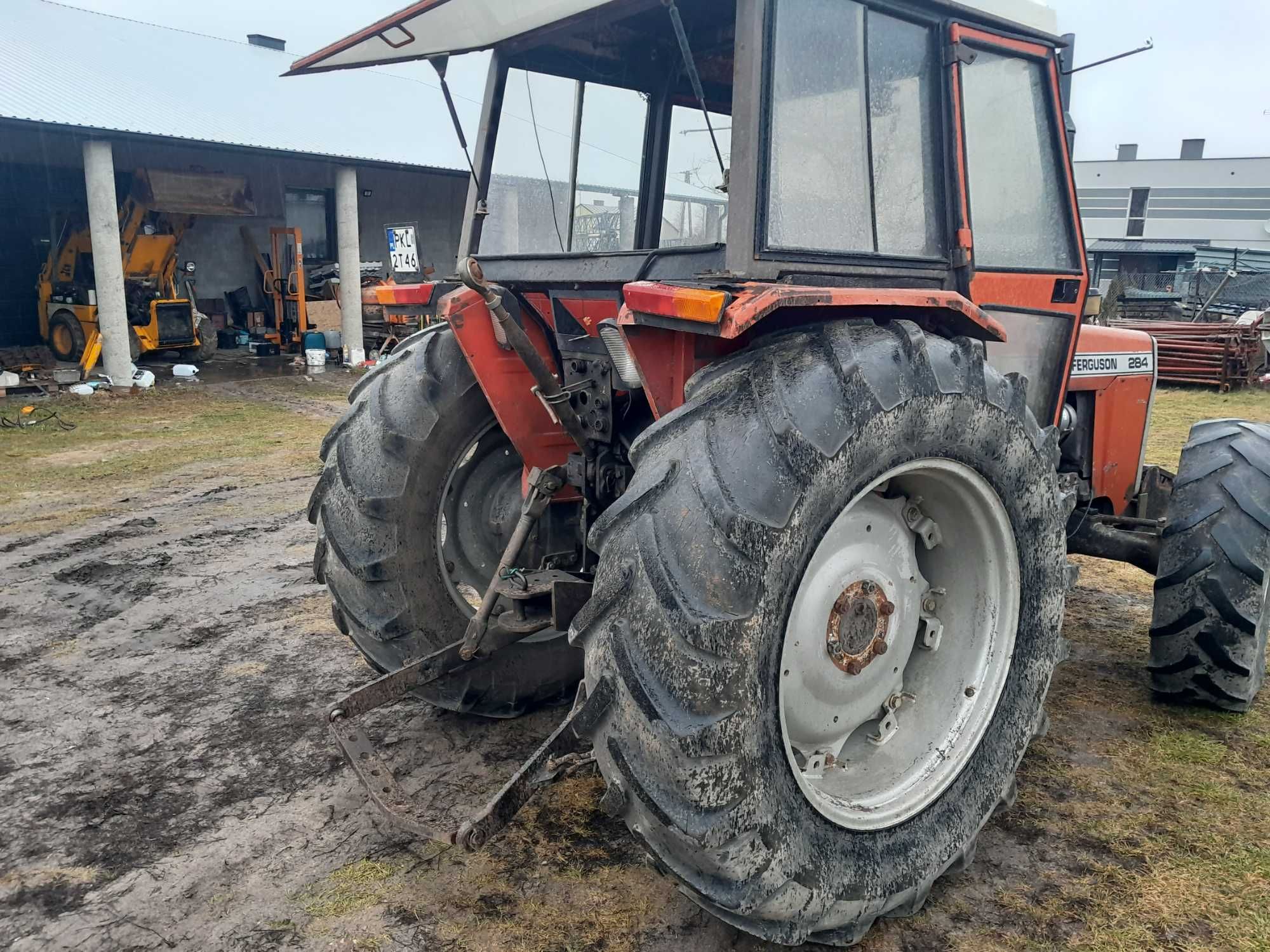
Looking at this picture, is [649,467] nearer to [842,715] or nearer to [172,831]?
[842,715]

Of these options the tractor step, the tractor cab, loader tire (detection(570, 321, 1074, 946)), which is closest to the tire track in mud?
the tractor step

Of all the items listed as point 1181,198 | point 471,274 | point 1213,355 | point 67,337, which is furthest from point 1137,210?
point 471,274

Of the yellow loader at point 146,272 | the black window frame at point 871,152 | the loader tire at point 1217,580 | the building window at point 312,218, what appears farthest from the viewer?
the building window at point 312,218

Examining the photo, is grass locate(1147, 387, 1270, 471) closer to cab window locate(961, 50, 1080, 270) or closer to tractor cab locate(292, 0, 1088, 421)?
cab window locate(961, 50, 1080, 270)

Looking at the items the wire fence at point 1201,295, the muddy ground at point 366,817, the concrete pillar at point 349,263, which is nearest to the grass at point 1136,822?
the muddy ground at point 366,817

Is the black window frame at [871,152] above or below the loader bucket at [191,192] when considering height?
below

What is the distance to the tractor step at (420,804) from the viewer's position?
2.12m

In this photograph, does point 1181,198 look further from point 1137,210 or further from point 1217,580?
point 1217,580

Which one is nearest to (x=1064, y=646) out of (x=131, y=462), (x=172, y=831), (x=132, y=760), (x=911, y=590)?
(x=911, y=590)

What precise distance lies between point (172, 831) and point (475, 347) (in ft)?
5.50

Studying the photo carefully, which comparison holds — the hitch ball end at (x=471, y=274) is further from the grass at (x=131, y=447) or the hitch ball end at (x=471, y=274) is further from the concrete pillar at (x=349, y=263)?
the concrete pillar at (x=349, y=263)

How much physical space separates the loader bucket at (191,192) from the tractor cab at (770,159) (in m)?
13.5

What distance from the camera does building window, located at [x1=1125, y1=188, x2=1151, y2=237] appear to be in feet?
133

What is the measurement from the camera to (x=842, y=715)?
2506 mm
